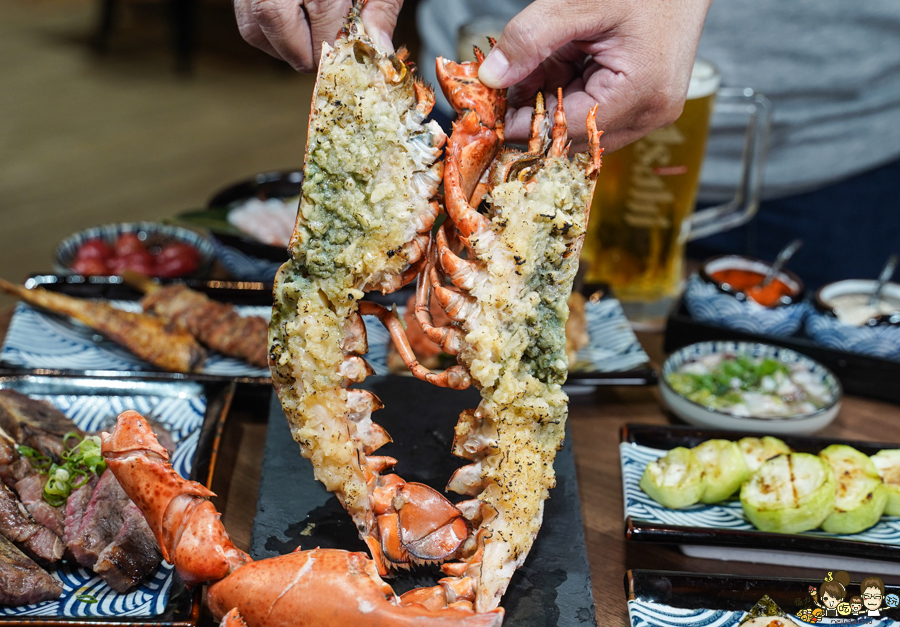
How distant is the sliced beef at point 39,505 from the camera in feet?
5.59

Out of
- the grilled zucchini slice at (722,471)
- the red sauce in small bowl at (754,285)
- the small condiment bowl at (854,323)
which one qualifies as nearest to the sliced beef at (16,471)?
the grilled zucchini slice at (722,471)

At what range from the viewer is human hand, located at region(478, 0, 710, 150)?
5.31ft

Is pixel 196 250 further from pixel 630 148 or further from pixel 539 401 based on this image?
pixel 539 401

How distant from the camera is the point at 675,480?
190 cm

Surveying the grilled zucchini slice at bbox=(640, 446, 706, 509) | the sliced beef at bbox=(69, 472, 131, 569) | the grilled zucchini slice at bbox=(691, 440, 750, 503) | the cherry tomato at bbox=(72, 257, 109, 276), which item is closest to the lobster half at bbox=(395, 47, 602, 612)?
the grilled zucchini slice at bbox=(640, 446, 706, 509)

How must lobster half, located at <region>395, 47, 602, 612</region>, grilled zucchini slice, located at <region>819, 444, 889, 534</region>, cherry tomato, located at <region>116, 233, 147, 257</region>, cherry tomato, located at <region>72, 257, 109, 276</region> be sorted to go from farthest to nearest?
cherry tomato, located at <region>116, 233, 147, 257</region>, cherry tomato, located at <region>72, 257, 109, 276</region>, grilled zucchini slice, located at <region>819, 444, 889, 534</region>, lobster half, located at <region>395, 47, 602, 612</region>

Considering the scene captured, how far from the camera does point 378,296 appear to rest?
9.47 feet

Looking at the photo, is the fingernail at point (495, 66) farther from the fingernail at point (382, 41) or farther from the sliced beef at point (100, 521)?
the sliced beef at point (100, 521)

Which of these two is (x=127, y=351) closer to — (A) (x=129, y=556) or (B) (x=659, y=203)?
(A) (x=129, y=556)

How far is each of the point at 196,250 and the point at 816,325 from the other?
2.48m

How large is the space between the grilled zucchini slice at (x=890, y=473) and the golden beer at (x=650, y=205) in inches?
41.6

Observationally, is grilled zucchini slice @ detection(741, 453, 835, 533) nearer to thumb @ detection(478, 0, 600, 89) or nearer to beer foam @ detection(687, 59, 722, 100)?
thumb @ detection(478, 0, 600, 89)

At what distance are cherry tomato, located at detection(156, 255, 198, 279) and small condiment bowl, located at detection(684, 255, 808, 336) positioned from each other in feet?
6.59

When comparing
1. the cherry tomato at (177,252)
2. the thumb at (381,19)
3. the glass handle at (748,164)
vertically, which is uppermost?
the thumb at (381,19)
